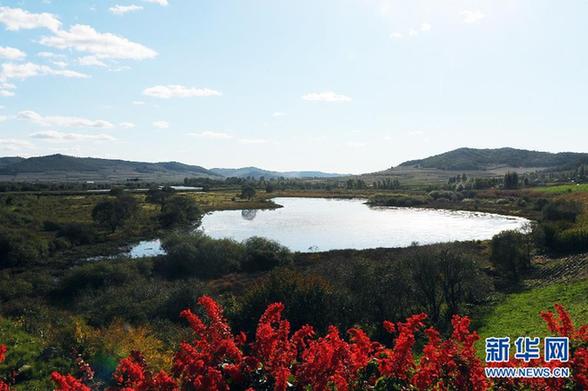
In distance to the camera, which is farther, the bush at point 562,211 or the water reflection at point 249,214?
the water reflection at point 249,214

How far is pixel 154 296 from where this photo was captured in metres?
31.5

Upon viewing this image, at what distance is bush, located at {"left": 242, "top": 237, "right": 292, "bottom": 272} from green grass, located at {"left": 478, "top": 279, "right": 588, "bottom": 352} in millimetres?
23696

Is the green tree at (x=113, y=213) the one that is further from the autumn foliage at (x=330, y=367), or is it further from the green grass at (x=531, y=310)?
the autumn foliage at (x=330, y=367)

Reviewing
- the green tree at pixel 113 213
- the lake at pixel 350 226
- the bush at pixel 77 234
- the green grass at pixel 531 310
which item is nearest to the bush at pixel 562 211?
the lake at pixel 350 226

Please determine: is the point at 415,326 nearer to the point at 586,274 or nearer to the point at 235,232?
the point at 586,274

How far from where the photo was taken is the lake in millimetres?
67812

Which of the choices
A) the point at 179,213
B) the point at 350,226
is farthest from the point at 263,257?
the point at 179,213

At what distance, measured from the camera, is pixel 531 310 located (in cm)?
2884

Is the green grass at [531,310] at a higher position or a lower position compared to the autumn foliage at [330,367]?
lower

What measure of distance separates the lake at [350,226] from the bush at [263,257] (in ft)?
39.9

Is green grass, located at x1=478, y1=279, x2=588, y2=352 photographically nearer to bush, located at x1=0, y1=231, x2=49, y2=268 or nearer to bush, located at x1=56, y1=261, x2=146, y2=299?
bush, located at x1=56, y1=261, x2=146, y2=299

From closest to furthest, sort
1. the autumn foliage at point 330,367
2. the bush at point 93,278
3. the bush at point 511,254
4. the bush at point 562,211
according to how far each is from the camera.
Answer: the autumn foliage at point 330,367, the bush at point 93,278, the bush at point 511,254, the bush at point 562,211

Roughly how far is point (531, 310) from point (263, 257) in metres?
27.8

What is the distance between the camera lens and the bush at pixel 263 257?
162ft
